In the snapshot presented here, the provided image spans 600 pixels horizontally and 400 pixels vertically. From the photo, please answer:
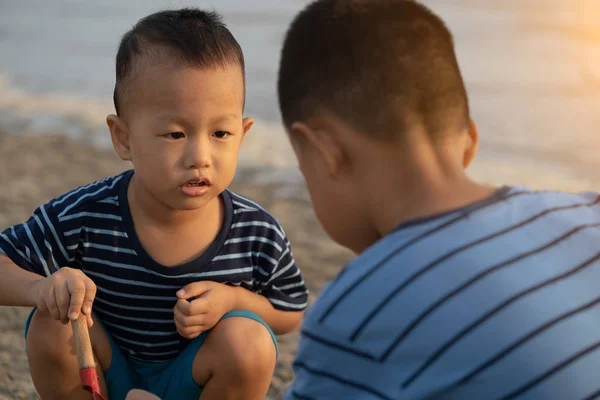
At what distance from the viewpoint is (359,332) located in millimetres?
1213

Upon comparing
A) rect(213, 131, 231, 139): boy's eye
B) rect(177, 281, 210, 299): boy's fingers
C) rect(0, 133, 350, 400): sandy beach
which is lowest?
rect(0, 133, 350, 400): sandy beach

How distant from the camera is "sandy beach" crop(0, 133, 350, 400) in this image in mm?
2350

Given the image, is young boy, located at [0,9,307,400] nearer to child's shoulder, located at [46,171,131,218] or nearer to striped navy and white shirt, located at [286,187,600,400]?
child's shoulder, located at [46,171,131,218]

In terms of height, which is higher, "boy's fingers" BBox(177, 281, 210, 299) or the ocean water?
"boy's fingers" BBox(177, 281, 210, 299)

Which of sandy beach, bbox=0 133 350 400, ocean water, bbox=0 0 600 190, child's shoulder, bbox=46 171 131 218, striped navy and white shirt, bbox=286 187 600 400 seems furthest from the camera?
ocean water, bbox=0 0 600 190

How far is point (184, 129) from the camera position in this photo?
5.93 feet

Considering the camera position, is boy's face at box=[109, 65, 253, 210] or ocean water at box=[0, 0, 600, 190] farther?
ocean water at box=[0, 0, 600, 190]

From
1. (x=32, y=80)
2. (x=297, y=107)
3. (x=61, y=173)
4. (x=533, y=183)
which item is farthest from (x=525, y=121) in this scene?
(x=297, y=107)

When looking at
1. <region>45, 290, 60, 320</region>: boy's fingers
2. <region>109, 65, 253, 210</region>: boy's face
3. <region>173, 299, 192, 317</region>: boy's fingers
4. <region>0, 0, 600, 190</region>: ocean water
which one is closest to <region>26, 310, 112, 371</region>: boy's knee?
<region>45, 290, 60, 320</region>: boy's fingers

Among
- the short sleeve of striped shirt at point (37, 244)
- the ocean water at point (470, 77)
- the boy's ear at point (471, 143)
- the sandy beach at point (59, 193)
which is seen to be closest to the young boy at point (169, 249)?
the short sleeve of striped shirt at point (37, 244)

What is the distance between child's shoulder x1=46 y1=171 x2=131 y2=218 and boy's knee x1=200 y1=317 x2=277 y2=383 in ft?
1.14

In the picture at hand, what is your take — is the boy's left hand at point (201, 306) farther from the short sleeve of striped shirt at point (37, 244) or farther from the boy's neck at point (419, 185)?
the boy's neck at point (419, 185)

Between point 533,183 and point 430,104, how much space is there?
2727 mm

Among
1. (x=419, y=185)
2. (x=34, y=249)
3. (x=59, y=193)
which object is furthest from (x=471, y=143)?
(x=59, y=193)
